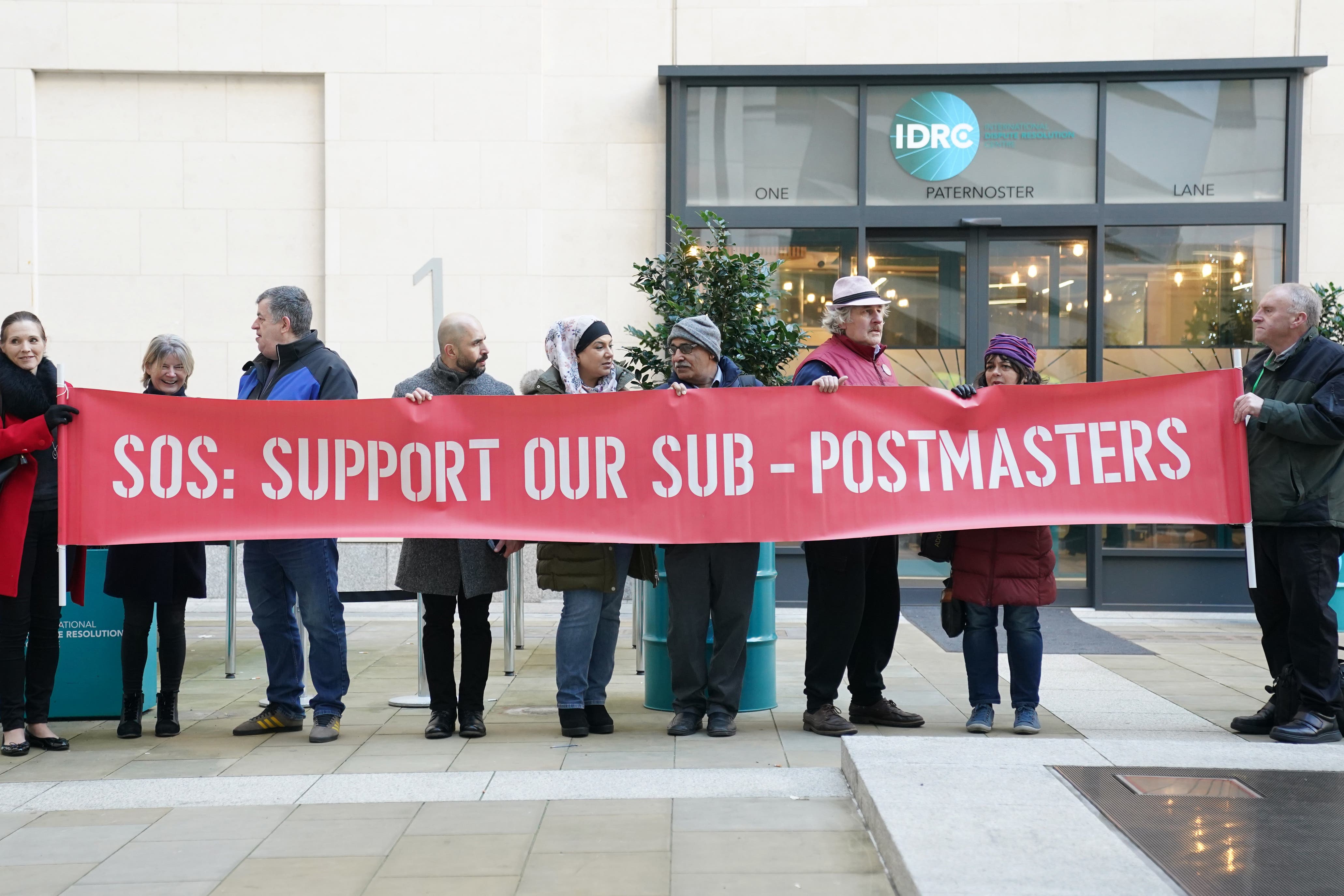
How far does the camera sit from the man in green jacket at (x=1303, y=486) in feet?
17.0

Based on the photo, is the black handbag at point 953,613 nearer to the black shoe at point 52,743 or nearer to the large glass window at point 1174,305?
the black shoe at point 52,743

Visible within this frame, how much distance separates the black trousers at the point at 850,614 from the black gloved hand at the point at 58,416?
3.31 m

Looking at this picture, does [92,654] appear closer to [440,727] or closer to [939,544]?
[440,727]

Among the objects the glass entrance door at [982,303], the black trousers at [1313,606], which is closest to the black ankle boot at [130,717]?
the black trousers at [1313,606]

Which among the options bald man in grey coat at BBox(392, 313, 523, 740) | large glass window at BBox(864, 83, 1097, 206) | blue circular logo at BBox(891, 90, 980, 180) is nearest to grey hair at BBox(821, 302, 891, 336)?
bald man in grey coat at BBox(392, 313, 523, 740)

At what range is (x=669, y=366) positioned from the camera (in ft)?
25.5

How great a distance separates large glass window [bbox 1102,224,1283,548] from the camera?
1070cm

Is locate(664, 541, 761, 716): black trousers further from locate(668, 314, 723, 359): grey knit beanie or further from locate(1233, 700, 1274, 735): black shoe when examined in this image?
locate(1233, 700, 1274, 735): black shoe

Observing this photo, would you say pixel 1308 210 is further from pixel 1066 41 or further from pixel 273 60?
pixel 273 60

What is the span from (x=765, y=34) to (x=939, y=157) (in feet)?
6.25

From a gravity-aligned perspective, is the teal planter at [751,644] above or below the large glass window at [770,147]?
below

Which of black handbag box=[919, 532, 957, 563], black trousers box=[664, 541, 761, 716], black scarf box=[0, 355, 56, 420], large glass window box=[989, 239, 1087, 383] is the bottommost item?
black trousers box=[664, 541, 761, 716]

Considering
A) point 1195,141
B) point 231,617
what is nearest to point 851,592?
point 231,617

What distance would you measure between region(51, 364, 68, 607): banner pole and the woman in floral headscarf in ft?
6.83
